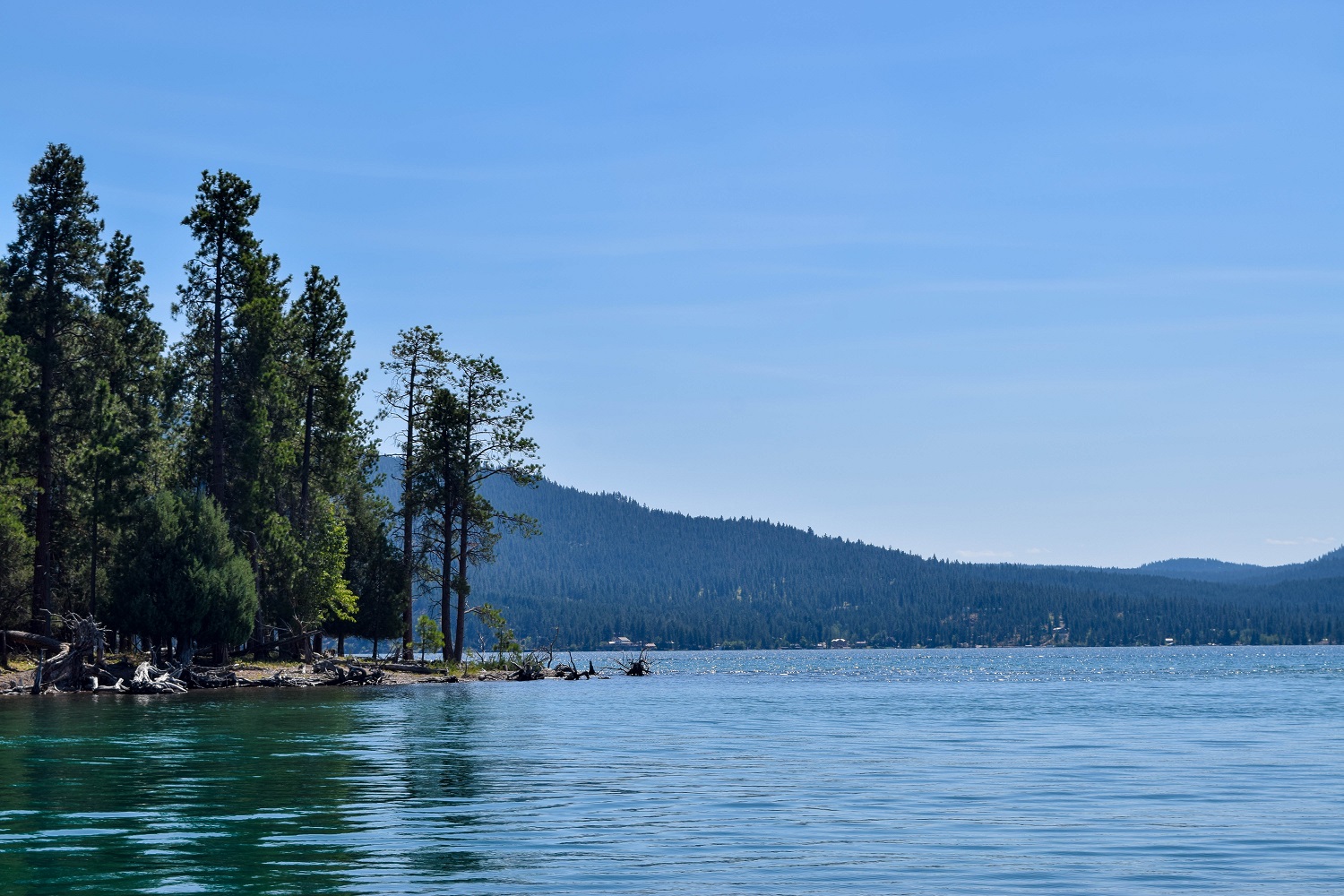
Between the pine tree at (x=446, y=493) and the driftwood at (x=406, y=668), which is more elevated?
the pine tree at (x=446, y=493)

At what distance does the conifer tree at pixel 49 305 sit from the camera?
7506 centimetres

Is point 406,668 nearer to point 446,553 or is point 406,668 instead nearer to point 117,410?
point 446,553

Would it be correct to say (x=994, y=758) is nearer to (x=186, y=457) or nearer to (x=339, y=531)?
(x=339, y=531)

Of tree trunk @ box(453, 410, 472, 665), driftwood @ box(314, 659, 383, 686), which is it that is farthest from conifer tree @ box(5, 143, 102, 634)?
tree trunk @ box(453, 410, 472, 665)

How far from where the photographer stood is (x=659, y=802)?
94.6ft

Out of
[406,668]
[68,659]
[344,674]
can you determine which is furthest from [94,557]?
[406,668]

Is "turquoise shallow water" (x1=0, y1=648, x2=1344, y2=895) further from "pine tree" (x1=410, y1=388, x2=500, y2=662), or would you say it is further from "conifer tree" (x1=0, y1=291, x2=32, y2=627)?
"pine tree" (x1=410, y1=388, x2=500, y2=662)

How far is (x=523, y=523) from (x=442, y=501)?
580cm

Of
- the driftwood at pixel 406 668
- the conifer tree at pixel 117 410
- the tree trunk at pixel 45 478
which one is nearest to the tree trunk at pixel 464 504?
the driftwood at pixel 406 668

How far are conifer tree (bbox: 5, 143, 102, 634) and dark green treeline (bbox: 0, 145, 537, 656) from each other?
0.10 m

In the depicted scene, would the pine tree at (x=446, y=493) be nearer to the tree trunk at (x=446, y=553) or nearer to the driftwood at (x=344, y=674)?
the tree trunk at (x=446, y=553)

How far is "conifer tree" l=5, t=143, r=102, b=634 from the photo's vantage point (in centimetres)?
7506

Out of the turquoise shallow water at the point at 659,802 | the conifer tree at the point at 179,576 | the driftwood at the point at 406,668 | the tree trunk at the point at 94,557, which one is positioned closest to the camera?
the turquoise shallow water at the point at 659,802

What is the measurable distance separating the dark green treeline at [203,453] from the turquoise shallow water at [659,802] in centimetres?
1588
